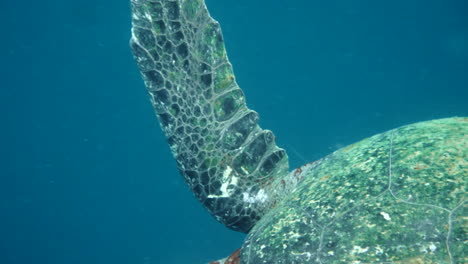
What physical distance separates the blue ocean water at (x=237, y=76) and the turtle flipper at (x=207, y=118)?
1904 centimetres

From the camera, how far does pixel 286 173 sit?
2805 millimetres

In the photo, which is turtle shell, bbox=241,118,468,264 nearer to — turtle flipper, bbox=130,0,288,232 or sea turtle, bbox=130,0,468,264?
sea turtle, bbox=130,0,468,264

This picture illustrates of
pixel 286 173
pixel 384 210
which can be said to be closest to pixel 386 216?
pixel 384 210

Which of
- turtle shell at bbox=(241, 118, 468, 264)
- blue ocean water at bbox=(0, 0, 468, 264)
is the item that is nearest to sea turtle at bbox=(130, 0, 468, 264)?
turtle shell at bbox=(241, 118, 468, 264)

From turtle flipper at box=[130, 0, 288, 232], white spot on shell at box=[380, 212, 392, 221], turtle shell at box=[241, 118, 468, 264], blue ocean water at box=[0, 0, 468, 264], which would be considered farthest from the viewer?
blue ocean water at box=[0, 0, 468, 264]

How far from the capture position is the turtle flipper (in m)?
2.49

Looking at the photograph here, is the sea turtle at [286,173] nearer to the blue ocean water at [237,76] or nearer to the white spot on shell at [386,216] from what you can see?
the white spot on shell at [386,216]

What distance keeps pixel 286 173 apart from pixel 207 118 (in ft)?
2.66

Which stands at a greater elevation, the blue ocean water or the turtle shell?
the blue ocean water

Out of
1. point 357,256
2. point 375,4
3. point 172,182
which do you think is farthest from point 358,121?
point 357,256

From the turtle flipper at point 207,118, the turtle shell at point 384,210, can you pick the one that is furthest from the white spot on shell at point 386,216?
the turtle flipper at point 207,118

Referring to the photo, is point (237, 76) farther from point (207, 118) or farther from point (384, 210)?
point (384, 210)

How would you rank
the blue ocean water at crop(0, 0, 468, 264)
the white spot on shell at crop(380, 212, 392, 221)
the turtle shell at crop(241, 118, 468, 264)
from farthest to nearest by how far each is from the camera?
the blue ocean water at crop(0, 0, 468, 264) → the white spot on shell at crop(380, 212, 392, 221) → the turtle shell at crop(241, 118, 468, 264)

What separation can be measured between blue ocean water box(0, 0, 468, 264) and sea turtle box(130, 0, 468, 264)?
19.1m
